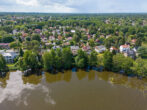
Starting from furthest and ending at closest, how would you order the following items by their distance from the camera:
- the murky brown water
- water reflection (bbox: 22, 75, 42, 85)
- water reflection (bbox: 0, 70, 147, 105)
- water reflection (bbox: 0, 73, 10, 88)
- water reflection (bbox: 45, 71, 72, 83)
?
water reflection (bbox: 45, 71, 72, 83), water reflection (bbox: 22, 75, 42, 85), water reflection (bbox: 0, 73, 10, 88), water reflection (bbox: 0, 70, 147, 105), the murky brown water

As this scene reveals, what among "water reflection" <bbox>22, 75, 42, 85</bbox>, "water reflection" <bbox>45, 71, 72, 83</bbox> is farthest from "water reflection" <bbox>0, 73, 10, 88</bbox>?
"water reflection" <bbox>45, 71, 72, 83</bbox>

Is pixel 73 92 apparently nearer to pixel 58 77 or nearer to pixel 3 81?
pixel 58 77

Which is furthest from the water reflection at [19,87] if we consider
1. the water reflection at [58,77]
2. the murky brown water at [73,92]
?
the water reflection at [58,77]

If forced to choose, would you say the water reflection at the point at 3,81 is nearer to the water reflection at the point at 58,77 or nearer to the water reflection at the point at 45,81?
the water reflection at the point at 45,81

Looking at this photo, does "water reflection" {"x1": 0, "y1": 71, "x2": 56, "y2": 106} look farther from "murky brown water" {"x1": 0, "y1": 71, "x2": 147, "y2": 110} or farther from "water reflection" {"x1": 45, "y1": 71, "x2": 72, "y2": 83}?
"water reflection" {"x1": 45, "y1": 71, "x2": 72, "y2": 83}

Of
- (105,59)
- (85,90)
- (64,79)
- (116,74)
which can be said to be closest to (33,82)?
(64,79)

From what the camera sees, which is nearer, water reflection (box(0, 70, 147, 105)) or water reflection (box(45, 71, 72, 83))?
water reflection (box(0, 70, 147, 105))

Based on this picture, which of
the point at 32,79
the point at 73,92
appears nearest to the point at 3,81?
the point at 32,79

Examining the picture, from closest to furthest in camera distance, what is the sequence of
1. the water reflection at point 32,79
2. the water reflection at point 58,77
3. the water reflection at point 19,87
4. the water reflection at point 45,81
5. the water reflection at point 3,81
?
the water reflection at point 19,87, the water reflection at point 45,81, the water reflection at point 3,81, the water reflection at point 32,79, the water reflection at point 58,77
